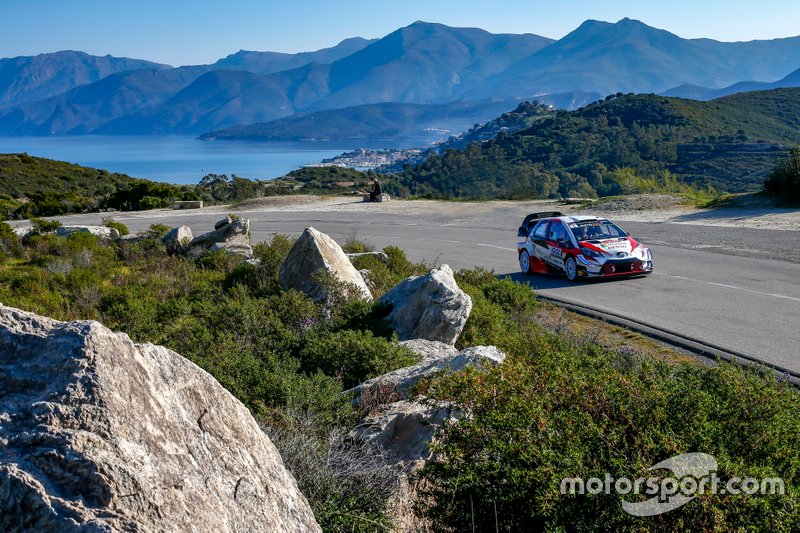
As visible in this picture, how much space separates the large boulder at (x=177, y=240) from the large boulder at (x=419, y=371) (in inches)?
498

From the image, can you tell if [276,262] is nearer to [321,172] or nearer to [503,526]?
[503,526]

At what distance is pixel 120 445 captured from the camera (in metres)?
2.72

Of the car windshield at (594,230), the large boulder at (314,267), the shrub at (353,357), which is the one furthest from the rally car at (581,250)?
the shrub at (353,357)

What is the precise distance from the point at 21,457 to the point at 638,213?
2591 centimetres

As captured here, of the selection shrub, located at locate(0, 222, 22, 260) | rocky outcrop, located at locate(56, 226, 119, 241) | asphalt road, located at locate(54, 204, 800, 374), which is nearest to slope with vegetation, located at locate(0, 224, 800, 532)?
asphalt road, located at locate(54, 204, 800, 374)

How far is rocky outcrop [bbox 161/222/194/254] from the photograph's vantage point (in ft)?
57.7

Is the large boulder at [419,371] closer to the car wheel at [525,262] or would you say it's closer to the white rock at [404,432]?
the white rock at [404,432]

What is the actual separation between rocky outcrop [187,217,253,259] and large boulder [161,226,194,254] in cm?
29

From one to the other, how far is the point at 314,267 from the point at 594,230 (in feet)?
24.1

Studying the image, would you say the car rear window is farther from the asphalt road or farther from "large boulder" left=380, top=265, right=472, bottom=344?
"large boulder" left=380, top=265, right=472, bottom=344

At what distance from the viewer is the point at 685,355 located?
30.6 feet

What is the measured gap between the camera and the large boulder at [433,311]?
845cm

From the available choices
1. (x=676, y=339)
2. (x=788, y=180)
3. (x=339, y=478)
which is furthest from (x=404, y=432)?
(x=788, y=180)

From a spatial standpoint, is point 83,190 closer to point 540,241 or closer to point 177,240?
point 177,240
